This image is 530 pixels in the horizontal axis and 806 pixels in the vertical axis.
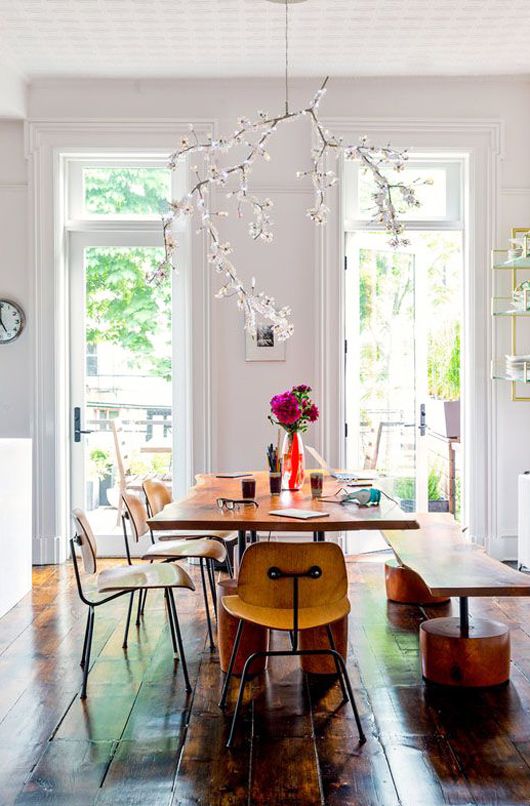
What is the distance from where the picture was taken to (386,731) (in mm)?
3117

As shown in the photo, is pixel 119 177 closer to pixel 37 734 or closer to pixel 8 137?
pixel 8 137

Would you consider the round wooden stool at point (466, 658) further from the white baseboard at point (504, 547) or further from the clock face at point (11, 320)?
the clock face at point (11, 320)

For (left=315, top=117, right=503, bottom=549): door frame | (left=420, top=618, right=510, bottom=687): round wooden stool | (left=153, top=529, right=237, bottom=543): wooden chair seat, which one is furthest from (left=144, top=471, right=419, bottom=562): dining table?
(left=315, top=117, right=503, bottom=549): door frame

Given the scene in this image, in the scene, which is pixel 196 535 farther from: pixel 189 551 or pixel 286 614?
pixel 286 614

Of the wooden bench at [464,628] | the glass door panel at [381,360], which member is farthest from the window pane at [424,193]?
the wooden bench at [464,628]

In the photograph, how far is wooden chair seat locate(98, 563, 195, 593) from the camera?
3.56 metres

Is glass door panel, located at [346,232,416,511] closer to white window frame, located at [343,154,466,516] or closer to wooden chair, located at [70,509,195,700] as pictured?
white window frame, located at [343,154,466,516]

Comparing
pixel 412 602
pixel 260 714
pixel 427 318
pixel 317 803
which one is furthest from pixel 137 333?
pixel 317 803

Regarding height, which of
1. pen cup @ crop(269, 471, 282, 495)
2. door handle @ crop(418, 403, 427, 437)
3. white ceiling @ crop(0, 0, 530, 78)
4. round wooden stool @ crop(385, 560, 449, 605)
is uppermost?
white ceiling @ crop(0, 0, 530, 78)

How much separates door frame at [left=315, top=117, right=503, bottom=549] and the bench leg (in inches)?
98.2

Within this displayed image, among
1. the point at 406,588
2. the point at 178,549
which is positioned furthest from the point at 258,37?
the point at 406,588

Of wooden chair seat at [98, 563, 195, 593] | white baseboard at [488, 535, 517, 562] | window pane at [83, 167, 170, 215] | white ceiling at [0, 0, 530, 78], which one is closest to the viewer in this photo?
wooden chair seat at [98, 563, 195, 593]

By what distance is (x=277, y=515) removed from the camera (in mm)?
3494

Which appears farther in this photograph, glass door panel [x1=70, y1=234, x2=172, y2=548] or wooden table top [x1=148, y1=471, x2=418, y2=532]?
glass door panel [x1=70, y1=234, x2=172, y2=548]
